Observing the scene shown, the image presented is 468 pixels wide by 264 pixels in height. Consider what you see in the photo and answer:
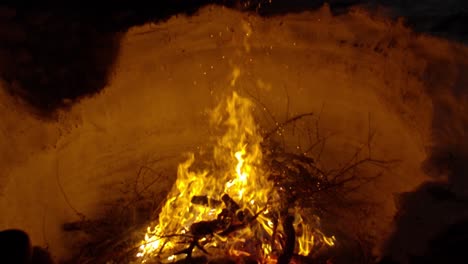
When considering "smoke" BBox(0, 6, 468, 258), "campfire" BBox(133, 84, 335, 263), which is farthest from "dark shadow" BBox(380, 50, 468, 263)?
"campfire" BBox(133, 84, 335, 263)

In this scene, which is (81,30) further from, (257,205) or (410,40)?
(410,40)

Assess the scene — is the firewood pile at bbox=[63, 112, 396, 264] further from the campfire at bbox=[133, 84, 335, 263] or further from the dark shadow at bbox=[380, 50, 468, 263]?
the dark shadow at bbox=[380, 50, 468, 263]

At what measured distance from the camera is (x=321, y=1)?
2807 mm

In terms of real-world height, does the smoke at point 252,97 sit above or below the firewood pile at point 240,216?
above

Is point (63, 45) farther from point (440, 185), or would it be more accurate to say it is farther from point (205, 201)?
point (440, 185)

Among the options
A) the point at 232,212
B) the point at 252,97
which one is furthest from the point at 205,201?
the point at 252,97

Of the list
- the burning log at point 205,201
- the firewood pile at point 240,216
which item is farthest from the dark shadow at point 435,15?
the burning log at point 205,201

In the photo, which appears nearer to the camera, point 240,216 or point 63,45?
point 240,216

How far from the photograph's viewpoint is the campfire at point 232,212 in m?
2.55

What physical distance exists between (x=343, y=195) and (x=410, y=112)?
0.77 meters

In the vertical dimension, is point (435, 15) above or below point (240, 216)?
above

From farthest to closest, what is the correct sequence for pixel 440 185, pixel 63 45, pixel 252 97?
pixel 252 97 → pixel 63 45 → pixel 440 185

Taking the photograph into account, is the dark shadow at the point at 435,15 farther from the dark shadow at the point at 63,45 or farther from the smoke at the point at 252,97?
the dark shadow at the point at 63,45

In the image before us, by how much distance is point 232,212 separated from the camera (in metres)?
2.64
